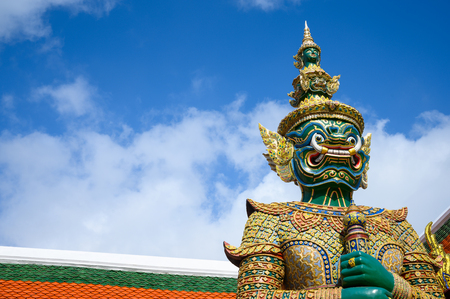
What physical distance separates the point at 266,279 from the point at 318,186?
4.10 feet

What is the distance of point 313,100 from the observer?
5.39 m

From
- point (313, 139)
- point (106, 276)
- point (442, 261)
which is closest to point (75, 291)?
point (106, 276)

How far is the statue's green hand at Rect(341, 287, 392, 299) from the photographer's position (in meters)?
3.68

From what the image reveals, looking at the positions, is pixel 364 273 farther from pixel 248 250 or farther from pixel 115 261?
pixel 115 261

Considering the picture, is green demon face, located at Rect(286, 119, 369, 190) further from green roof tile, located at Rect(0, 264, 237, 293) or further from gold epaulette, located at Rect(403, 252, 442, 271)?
green roof tile, located at Rect(0, 264, 237, 293)

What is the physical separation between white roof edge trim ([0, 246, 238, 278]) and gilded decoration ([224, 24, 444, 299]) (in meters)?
2.08

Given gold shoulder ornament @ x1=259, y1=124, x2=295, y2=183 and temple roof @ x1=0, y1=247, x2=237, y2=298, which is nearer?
gold shoulder ornament @ x1=259, y1=124, x2=295, y2=183

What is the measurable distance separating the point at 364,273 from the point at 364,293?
156 millimetres

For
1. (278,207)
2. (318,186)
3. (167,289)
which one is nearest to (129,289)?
(167,289)

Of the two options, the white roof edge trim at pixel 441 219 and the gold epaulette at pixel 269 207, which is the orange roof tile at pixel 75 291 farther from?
the white roof edge trim at pixel 441 219

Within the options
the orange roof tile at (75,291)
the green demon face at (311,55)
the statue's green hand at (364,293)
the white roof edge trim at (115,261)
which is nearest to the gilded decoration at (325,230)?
the statue's green hand at (364,293)

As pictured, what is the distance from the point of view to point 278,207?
15.7 feet

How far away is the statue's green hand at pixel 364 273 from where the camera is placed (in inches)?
147

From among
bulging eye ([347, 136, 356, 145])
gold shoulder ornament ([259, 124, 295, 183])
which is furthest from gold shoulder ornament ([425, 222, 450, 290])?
gold shoulder ornament ([259, 124, 295, 183])
